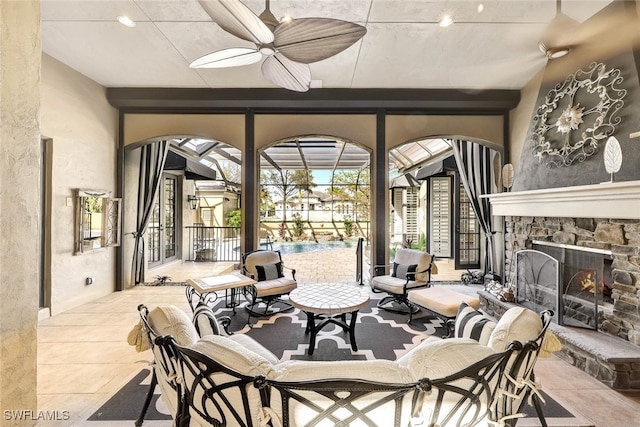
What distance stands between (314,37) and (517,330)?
2224mm

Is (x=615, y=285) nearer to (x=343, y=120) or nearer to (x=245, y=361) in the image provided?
(x=245, y=361)

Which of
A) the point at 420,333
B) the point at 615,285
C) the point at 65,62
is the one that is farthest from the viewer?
the point at 65,62

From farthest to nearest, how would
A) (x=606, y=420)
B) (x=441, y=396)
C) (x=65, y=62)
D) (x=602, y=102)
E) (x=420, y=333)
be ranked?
(x=65, y=62), (x=420, y=333), (x=602, y=102), (x=606, y=420), (x=441, y=396)

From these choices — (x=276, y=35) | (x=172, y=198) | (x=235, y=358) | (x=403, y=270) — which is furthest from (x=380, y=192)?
(x=172, y=198)

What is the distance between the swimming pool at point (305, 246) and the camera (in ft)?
32.1

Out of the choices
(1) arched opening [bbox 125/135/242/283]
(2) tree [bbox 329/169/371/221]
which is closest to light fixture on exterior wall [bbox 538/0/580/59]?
(1) arched opening [bbox 125/135/242/283]

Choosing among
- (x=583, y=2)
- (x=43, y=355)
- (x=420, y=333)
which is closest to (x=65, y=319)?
(x=43, y=355)

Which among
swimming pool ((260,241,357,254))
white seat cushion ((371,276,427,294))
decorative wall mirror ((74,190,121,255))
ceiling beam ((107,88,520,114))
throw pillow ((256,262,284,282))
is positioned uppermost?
ceiling beam ((107,88,520,114))

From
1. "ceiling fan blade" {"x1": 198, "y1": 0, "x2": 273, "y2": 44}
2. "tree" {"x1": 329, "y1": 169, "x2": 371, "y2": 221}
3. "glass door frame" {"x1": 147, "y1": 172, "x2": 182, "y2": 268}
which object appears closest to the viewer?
"ceiling fan blade" {"x1": 198, "y1": 0, "x2": 273, "y2": 44}

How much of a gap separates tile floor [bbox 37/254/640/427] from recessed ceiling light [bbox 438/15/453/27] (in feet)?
11.8

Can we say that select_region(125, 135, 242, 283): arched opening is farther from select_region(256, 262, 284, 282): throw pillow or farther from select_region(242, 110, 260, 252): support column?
select_region(256, 262, 284, 282): throw pillow

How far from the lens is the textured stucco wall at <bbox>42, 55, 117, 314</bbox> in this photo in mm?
3729

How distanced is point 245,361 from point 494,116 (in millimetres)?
5675

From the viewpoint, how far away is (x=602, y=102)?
2773 millimetres
